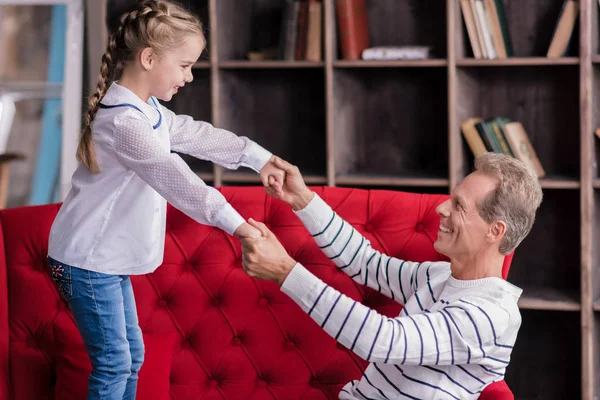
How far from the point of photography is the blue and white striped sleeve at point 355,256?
6.13 feet

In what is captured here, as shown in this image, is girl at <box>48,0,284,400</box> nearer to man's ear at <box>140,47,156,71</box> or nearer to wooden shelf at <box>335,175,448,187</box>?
man's ear at <box>140,47,156,71</box>

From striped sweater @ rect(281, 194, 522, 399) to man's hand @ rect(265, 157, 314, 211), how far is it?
2 cm

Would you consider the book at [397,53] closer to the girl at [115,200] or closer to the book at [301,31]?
the book at [301,31]

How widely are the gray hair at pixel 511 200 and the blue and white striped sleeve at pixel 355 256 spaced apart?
26cm

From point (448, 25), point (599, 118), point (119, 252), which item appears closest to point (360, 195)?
point (119, 252)

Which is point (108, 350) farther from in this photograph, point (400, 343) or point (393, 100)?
point (393, 100)

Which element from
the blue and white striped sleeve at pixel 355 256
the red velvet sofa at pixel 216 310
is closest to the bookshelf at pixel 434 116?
the red velvet sofa at pixel 216 310

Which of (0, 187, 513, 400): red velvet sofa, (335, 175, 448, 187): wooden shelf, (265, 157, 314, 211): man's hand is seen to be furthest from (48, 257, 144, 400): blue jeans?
(335, 175, 448, 187): wooden shelf

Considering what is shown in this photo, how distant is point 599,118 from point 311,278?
165cm

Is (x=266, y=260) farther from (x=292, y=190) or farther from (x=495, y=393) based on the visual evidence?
(x=495, y=393)

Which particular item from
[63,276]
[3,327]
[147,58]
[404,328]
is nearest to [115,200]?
[63,276]

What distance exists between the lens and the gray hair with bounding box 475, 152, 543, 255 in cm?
164

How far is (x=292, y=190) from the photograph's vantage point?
190 cm

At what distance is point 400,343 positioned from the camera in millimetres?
1522
